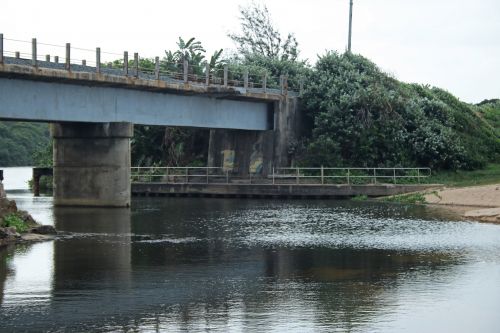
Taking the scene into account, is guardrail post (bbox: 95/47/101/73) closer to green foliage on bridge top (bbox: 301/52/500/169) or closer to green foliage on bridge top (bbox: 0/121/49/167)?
green foliage on bridge top (bbox: 301/52/500/169)

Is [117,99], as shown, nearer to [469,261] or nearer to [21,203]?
[21,203]

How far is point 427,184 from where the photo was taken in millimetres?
66125

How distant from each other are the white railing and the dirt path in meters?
6.54

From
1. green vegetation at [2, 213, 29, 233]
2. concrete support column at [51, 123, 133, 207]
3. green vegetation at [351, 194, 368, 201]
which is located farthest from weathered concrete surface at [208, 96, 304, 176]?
green vegetation at [2, 213, 29, 233]

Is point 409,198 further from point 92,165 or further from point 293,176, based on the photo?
point 92,165

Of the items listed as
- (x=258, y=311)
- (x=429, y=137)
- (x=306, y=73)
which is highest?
(x=306, y=73)

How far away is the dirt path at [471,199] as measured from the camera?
162ft

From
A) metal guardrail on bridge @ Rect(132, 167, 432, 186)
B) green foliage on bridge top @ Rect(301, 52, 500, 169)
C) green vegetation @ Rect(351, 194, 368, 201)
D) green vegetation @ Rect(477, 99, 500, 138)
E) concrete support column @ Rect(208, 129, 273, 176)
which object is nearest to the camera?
green vegetation @ Rect(351, 194, 368, 201)

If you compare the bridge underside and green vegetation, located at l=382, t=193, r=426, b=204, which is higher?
the bridge underside

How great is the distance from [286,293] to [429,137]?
49.5 m

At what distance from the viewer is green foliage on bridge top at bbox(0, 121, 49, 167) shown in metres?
159

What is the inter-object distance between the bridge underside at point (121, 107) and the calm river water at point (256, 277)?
6.90 metres

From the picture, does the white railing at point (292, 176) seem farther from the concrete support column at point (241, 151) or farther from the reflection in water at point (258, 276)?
the reflection in water at point (258, 276)

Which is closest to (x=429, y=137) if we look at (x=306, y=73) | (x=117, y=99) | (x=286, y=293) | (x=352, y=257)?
(x=306, y=73)
